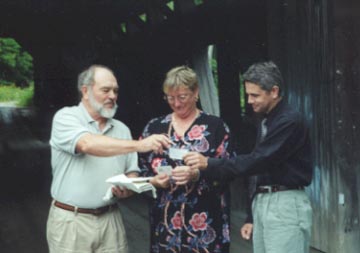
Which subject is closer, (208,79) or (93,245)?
(93,245)

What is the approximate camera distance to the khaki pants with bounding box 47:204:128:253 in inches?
135

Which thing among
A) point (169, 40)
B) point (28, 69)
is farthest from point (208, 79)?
point (28, 69)

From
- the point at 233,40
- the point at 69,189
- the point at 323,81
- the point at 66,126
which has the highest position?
the point at 233,40

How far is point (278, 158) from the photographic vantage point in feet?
11.0

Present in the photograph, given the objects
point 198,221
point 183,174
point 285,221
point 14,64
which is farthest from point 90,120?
point 14,64

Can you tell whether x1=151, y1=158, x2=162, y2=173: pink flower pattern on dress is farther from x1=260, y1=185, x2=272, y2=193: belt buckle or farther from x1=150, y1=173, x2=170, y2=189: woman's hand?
x1=260, y1=185, x2=272, y2=193: belt buckle

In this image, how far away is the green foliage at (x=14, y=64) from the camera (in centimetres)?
3297

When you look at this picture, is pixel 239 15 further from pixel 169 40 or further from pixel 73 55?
pixel 73 55

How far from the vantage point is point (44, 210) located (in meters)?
8.14

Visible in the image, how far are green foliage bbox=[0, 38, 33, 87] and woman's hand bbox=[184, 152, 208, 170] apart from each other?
30248mm

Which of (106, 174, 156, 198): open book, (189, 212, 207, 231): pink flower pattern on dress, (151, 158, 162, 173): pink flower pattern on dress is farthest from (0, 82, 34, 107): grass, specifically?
(106, 174, 156, 198): open book

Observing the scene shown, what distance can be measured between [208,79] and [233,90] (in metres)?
1.89

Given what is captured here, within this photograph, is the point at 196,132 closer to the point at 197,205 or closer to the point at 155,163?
the point at 155,163

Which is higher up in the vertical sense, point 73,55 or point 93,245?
point 73,55
